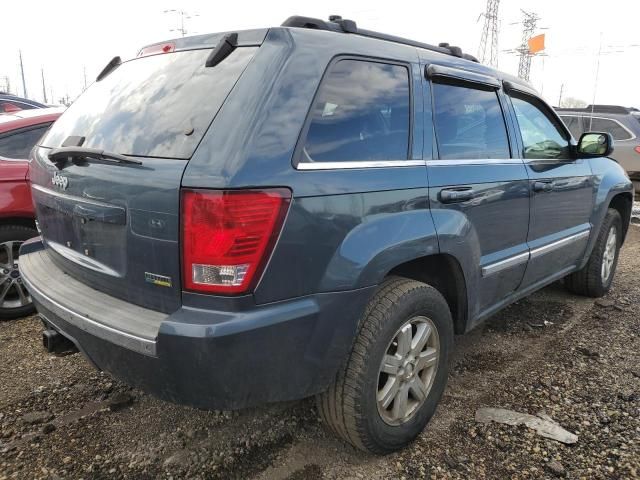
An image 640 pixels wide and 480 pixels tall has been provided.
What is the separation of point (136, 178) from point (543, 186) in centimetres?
253

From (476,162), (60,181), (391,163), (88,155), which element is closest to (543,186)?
(476,162)

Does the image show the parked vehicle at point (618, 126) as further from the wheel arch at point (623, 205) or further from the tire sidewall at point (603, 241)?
the tire sidewall at point (603, 241)

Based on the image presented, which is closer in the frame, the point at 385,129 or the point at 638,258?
the point at 385,129

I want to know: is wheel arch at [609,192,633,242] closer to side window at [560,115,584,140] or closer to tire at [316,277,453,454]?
tire at [316,277,453,454]

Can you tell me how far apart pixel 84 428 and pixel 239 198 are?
1666 mm

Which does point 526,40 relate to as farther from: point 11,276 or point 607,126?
point 11,276

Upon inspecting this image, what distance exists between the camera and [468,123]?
9.11ft

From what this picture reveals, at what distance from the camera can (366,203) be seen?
78.9 inches

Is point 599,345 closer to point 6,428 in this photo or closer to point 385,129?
point 385,129

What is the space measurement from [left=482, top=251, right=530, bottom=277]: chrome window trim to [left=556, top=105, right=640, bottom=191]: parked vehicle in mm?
7979

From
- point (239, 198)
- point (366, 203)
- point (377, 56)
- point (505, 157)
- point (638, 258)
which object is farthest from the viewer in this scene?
point (638, 258)

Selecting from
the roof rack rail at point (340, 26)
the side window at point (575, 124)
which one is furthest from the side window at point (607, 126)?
the roof rack rail at point (340, 26)

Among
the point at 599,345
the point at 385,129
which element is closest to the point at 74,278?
the point at 385,129

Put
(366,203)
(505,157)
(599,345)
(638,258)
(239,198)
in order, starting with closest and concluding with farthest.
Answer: (239,198) < (366,203) < (505,157) < (599,345) < (638,258)
